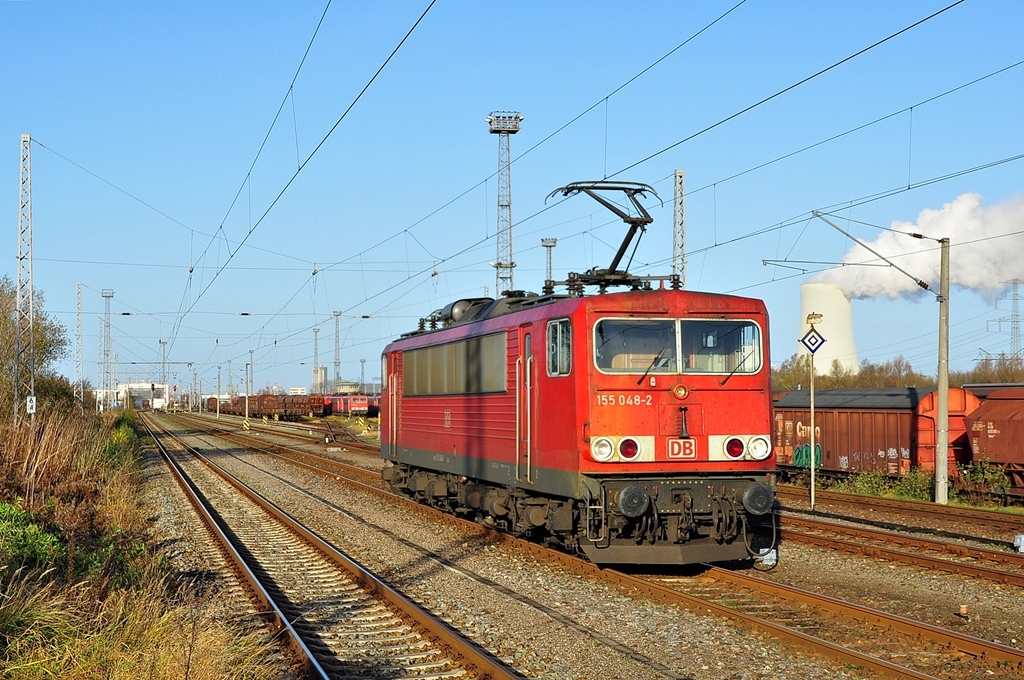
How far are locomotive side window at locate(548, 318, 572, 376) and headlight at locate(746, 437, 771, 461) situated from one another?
7.98 ft

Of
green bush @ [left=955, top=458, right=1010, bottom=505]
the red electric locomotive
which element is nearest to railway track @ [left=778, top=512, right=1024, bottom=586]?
the red electric locomotive

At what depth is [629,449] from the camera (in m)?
11.5

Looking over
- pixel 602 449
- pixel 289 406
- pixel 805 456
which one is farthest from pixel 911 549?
pixel 289 406

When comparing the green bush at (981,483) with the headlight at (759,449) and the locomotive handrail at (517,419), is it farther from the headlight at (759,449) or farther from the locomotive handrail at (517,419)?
the locomotive handrail at (517,419)

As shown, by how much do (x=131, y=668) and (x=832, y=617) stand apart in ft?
21.3

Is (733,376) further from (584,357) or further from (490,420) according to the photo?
(490,420)

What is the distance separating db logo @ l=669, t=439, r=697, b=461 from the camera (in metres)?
11.6

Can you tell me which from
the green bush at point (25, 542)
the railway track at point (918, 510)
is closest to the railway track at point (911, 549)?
the railway track at point (918, 510)

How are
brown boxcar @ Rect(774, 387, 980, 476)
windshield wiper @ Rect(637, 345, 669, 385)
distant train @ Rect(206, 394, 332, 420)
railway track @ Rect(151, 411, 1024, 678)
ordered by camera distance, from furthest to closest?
distant train @ Rect(206, 394, 332, 420) < brown boxcar @ Rect(774, 387, 980, 476) < windshield wiper @ Rect(637, 345, 669, 385) < railway track @ Rect(151, 411, 1024, 678)

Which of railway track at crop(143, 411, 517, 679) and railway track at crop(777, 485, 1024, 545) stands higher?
railway track at crop(143, 411, 517, 679)

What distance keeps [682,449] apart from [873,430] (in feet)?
48.5

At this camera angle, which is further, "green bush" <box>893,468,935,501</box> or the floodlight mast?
"green bush" <box>893,468,935,501</box>

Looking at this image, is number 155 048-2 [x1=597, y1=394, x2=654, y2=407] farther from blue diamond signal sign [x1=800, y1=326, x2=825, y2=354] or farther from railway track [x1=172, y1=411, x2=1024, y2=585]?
blue diamond signal sign [x1=800, y1=326, x2=825, y2=354]

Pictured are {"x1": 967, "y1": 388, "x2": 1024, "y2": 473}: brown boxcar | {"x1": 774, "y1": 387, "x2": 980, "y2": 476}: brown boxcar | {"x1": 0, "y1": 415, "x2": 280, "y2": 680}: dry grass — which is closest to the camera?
{"x1": 0, "y1": 415, "x2": 280, "y2": 680}: dry grass
